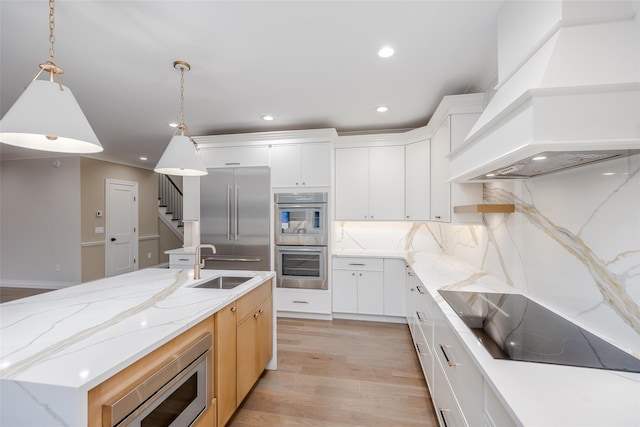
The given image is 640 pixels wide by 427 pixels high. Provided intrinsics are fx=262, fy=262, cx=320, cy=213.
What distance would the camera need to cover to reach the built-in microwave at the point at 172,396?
906 millimetres

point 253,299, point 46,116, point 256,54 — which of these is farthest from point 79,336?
point 256,54

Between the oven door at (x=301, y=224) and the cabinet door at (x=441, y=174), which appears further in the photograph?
the oven door at (x=301, y=224)

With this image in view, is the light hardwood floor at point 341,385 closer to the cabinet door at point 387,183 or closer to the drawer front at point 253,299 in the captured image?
the drawer front at point 253,299

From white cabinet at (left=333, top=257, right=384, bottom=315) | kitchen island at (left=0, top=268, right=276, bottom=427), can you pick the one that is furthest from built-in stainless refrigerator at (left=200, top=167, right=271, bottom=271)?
kitchen island at (left=0, top=268, right=276, bottom=427)

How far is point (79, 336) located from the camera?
103 centimetres

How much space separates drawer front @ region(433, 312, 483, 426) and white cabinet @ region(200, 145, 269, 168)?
2941 millimetres

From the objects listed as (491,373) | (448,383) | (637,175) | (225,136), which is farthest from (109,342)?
(225,136)

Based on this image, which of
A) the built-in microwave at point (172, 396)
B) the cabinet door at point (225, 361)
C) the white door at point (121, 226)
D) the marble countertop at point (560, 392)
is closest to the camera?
the marble countertop at point (560, 392)

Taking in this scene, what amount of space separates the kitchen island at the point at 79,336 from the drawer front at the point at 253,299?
0.08m

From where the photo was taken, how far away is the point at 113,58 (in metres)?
2.07

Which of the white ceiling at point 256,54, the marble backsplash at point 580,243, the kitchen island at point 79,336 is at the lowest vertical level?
the kitchen island at point 79,336

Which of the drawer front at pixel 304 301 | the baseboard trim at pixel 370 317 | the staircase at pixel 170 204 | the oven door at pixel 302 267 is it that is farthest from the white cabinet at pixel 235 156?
the staircase at pixel 170 204

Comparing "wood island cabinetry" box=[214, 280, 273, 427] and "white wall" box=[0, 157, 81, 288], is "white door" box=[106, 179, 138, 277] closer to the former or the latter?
"white wall" box=[0, 157, 81, 288]

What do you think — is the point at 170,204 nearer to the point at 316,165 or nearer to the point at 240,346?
the point at 316,165
